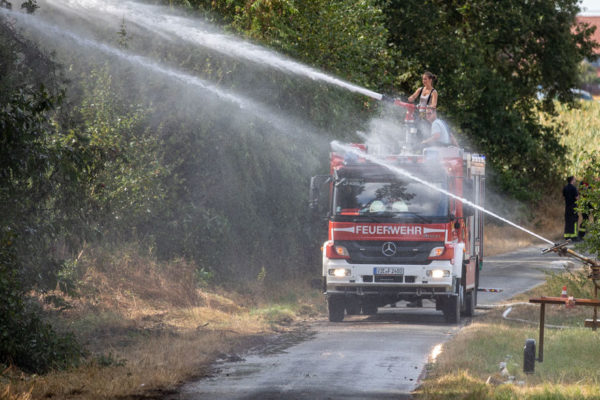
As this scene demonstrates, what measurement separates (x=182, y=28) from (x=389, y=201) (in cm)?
569

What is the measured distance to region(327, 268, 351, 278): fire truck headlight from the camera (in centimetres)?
1638

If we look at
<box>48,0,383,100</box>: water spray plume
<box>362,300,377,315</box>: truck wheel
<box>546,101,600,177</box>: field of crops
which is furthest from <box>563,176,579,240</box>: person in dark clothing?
<box>362,300,377,315</box>: truck wheel

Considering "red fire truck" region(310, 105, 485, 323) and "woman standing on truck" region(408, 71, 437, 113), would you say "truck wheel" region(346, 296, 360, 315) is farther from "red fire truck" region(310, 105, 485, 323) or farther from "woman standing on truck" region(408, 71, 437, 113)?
"woman standing on truck" region(408, 71, 437, 113)

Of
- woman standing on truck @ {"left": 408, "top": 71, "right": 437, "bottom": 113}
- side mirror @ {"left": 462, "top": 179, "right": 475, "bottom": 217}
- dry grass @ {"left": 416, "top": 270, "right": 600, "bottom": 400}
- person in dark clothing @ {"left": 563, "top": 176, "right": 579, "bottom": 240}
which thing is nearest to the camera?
dry grass @ {"left": 416, "top": 270, "right": 600, "bottom": 400}

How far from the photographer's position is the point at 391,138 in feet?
71.1

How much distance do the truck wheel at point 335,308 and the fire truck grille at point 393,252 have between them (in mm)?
911

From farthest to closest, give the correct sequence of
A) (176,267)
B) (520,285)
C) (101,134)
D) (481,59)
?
(481,59), (520,285), (176,267), (101,134)

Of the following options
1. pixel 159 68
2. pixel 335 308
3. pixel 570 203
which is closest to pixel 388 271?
pixel 335 308

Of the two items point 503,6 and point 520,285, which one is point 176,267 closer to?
point 520,285

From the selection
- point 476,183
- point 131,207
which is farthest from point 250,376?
point 476,183

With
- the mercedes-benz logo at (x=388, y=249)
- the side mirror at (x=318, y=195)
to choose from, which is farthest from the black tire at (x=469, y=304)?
the side mirror at (x=318, y=195)

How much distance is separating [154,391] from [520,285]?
1413 centimetres

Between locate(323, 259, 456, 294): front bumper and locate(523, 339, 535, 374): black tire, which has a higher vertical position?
locate(523, 339, 535, 374): black tire

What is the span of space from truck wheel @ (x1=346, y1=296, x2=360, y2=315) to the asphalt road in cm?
15
